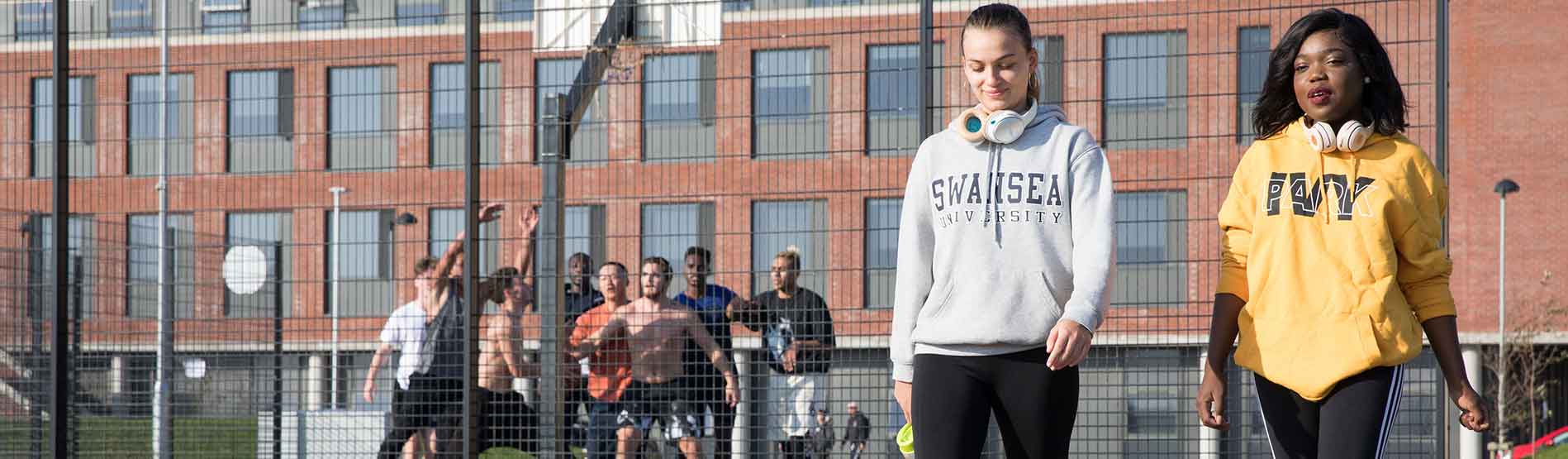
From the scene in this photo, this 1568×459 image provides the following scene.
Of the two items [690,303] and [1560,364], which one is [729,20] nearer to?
[690,303]

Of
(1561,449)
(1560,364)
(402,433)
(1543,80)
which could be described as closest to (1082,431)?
(402,433)

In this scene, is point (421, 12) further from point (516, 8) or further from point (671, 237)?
point (671, 237)

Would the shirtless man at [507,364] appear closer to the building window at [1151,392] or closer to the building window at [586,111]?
the building window at [586,111]

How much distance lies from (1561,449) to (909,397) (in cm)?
1991

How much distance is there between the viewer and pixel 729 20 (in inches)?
323

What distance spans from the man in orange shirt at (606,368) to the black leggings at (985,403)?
4.09 metres

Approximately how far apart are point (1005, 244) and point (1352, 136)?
760 millimetres

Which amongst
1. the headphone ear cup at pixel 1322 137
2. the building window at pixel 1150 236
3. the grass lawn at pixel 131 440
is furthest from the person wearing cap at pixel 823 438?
the headphone ear cup at pixel 1322 137

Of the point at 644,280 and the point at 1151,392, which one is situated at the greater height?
the point at 644,280

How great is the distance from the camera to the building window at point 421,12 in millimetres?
7020

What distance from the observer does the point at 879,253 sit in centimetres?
730

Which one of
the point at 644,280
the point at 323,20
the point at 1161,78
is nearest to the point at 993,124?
the point at 1161,78

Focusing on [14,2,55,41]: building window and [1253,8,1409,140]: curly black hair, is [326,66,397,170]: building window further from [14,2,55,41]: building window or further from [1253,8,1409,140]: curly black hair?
[1253,8,1409,140]: curly black hair

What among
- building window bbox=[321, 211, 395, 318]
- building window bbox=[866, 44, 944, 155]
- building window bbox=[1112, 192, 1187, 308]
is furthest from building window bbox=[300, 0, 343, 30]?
building window bbox=[1112, 192, 1187, 308]
